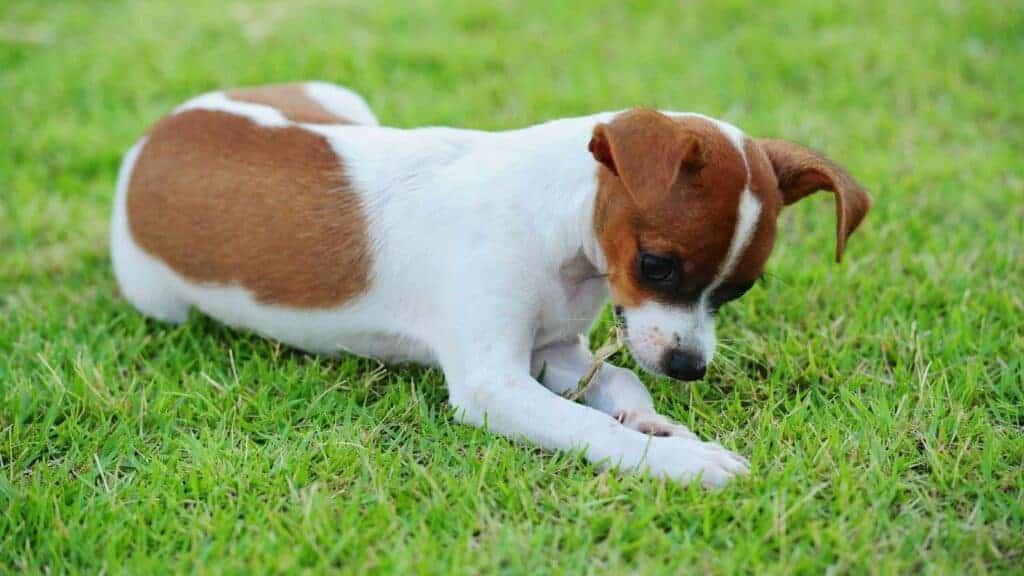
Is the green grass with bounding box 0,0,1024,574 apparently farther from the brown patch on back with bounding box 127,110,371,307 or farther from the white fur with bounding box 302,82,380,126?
the white fur with bounding box 302,82,380,126

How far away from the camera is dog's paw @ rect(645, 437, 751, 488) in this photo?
3.55 m

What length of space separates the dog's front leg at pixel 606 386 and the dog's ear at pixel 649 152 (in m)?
0.86

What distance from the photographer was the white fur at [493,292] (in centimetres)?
385

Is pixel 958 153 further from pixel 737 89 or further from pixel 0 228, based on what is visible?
pixel 0 228

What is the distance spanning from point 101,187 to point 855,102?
466cm

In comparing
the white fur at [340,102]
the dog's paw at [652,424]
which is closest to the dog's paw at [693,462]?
the dog's paw at [652,424]

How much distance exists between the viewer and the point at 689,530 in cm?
336

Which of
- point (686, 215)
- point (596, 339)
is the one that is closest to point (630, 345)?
point (686, 215)

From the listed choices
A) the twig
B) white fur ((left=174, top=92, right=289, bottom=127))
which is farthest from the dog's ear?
white fur ((left=174, top=92, right=289, bottom=127))

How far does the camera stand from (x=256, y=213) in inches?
176

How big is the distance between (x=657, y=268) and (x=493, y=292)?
65cm

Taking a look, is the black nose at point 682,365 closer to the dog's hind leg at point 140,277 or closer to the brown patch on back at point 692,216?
the brown patch on back at point 692,216

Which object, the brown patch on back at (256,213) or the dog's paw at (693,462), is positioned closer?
the dog's paw at (693,462)

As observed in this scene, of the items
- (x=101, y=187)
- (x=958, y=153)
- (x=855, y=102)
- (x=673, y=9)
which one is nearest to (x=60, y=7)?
(x=101, y=187)
